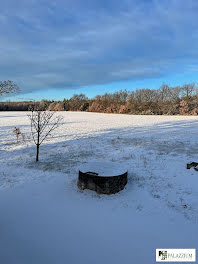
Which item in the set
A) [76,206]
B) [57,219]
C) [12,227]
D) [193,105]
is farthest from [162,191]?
[193,105]

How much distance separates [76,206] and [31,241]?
1.45 meters

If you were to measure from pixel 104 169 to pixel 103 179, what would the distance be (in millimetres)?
691

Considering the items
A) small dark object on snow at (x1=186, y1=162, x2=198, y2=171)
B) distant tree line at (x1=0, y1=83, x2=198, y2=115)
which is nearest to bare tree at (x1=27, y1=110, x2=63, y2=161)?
small dark object on snow at (x1=186, y1=162, x2=198, y2=171)

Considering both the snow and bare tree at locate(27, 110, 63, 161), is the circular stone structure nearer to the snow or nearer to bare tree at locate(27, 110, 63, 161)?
the snow

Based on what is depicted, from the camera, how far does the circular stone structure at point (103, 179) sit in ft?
17.3

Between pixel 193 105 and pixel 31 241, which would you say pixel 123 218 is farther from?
pixel 193 105

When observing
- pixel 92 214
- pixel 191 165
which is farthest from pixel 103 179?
pixel 191 165

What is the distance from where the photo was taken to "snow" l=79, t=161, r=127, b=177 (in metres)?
5.56

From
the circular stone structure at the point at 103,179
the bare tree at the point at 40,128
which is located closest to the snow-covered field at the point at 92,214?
the circular stone structure at the point at 103,179

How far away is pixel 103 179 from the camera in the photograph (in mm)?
5277

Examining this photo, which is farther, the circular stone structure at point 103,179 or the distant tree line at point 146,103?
the distant tree line at point 146,103

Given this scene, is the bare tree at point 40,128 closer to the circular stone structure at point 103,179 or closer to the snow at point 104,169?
the snow at point 104,169

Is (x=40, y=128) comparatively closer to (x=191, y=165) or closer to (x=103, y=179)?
(x=103, y=179)

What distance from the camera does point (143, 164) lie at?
7605mm
